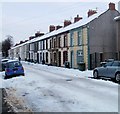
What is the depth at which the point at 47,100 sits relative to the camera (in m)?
12.1

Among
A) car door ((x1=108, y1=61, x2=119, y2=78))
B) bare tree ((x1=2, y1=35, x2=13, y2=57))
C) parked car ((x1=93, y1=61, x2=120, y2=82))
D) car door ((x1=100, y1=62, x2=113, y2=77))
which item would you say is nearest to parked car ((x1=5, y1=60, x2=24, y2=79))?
parked car ((x1=93, y1=61, x2=120, y2=82))

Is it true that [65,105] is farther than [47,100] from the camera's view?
No

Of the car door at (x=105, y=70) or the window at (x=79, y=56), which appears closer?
the car door at (x=105, y=70)

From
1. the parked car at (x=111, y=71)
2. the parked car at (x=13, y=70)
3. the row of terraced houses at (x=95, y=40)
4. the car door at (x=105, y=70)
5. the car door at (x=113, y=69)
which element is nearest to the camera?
the parked car at (x=111, y=71)

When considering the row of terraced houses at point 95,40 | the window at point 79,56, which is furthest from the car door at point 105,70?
the window at point 79,56

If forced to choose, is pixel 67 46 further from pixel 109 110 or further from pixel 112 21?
pixel 109 110

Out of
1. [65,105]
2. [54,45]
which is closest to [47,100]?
[65,105]

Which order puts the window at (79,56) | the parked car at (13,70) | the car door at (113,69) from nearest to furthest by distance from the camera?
1. the car door at (113,69)
2. the parked car at (13,70)
3. the window at (79,56)

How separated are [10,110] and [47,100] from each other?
2.64 metres

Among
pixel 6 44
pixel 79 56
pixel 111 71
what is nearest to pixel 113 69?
pixel 111 71

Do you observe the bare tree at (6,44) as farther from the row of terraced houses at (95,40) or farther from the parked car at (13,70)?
the parked car at (13,70)

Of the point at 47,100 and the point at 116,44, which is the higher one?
the point at 116,44

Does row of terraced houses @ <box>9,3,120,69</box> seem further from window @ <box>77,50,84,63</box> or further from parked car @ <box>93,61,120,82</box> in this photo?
parked car @ <box>93,61,120,82</box>

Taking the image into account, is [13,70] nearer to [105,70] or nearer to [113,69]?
[105,70]
